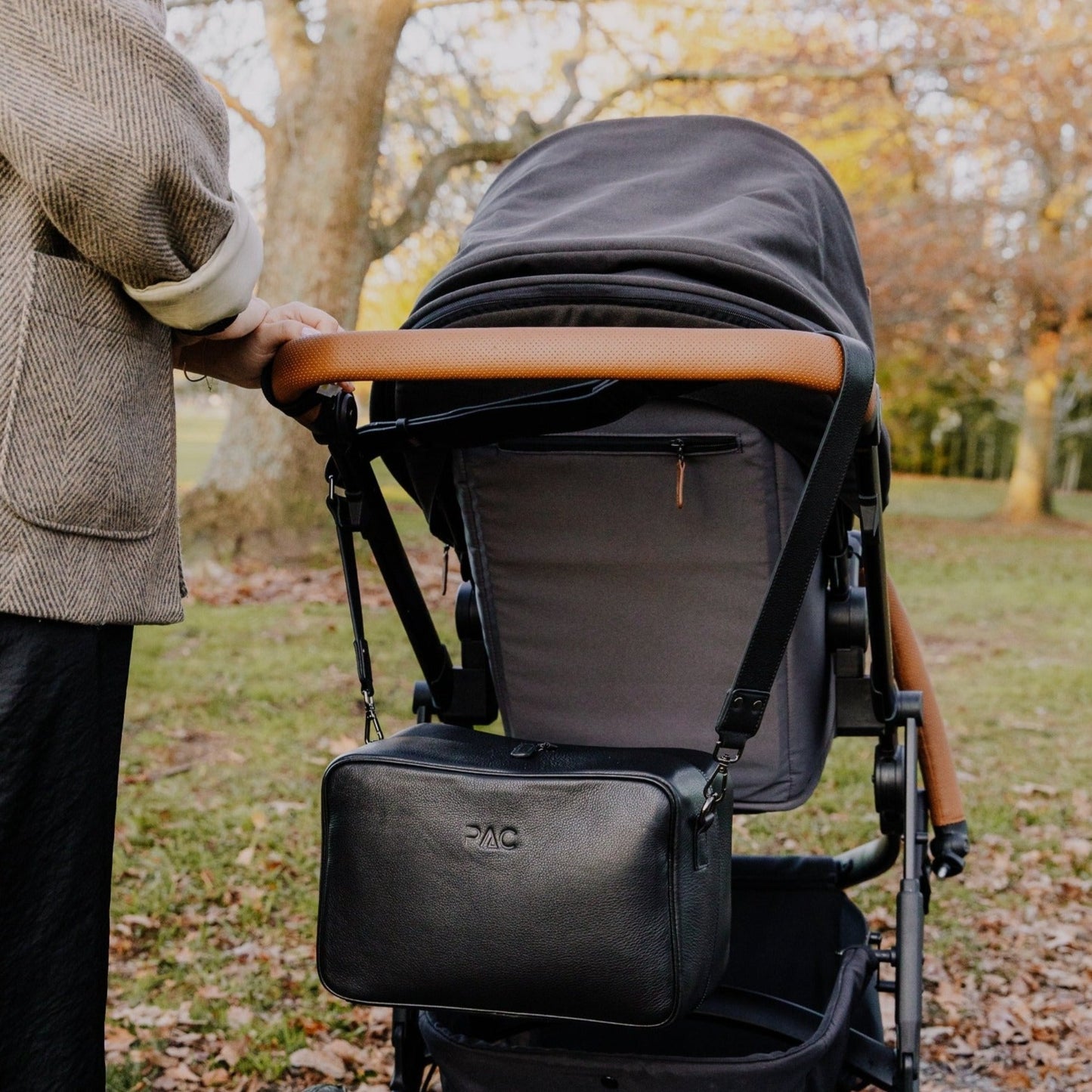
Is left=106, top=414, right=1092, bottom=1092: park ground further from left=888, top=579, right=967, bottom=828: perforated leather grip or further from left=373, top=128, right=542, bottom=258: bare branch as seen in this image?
left=373, top=128, right=542, bottom=258: bare branch

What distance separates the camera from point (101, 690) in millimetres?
1415

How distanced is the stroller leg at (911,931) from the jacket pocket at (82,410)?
51.0 inches

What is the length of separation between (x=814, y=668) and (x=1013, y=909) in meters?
1.95

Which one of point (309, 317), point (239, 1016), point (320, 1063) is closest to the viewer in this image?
point (309, 317)

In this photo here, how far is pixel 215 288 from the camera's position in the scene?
4.51 feet

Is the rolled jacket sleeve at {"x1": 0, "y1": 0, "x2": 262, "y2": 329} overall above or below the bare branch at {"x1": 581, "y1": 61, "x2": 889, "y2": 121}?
below

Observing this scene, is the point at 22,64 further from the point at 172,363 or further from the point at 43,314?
the point at 172,363

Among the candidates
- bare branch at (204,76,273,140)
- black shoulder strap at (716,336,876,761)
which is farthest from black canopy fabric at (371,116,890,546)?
bare branch at (204,76,273,140)

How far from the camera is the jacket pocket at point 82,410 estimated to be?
1.26 metres

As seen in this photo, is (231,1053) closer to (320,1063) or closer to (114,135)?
(320,1063)

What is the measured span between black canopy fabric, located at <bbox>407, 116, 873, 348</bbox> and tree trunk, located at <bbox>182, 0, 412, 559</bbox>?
19.5ft

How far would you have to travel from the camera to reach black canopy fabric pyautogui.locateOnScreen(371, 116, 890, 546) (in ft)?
5.57

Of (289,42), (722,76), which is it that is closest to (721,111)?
(722,76)

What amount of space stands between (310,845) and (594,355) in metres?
2.72
